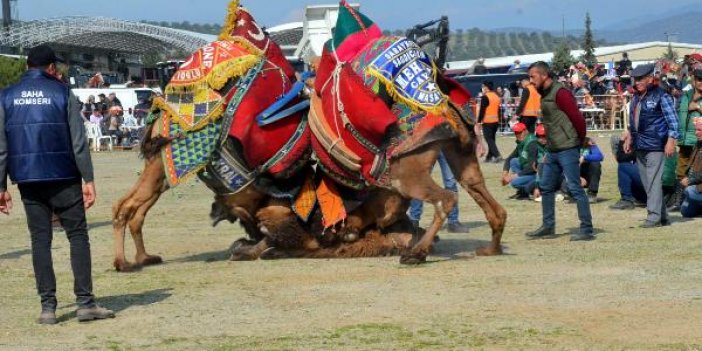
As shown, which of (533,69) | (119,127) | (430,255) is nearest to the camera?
(430,255)

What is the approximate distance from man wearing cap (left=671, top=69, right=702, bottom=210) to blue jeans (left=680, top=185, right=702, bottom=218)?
0.47 meters

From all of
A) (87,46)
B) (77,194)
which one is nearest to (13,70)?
(87,46)

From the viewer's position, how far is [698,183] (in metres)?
14.0

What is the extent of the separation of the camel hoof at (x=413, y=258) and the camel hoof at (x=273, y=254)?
1417 mm

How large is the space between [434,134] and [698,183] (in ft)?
16.2

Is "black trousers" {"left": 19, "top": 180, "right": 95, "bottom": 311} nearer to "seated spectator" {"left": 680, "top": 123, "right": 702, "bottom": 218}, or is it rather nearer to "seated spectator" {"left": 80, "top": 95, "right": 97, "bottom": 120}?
"seated spectator" {"left": 680, "top": 123, "right": 702, "bottom": 218}

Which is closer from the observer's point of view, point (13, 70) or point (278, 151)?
point (278, 151)

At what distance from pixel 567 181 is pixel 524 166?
4720mm

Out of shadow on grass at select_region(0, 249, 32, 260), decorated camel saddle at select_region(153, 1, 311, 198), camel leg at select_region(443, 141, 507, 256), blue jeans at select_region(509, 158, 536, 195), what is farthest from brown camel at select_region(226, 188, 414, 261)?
blue jeans at select_region(509, 158, 536, 195)

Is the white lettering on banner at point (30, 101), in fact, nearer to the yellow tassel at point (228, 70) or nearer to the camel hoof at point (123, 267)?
the yellow tassel at point (228, 70)

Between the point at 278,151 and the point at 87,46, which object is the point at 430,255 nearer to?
the point at 278,151

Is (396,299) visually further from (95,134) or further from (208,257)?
(95,134)

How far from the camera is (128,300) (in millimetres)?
9305

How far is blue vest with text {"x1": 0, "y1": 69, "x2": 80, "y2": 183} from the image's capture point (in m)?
8.27
